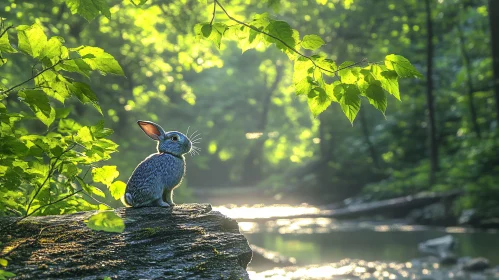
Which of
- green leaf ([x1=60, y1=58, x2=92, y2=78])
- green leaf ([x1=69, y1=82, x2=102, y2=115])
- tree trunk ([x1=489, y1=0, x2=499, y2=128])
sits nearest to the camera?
green leaf ([x1=60, y1=58, x2=92, y2=78])

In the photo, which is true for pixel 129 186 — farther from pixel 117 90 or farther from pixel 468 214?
pixel 468 214

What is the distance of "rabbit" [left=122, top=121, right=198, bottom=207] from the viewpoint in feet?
14.5

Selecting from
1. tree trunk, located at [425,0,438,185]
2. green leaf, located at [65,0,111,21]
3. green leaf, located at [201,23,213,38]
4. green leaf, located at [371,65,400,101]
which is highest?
tree trunk, located at [425,0,438,185]

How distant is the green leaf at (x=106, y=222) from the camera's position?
2.37m

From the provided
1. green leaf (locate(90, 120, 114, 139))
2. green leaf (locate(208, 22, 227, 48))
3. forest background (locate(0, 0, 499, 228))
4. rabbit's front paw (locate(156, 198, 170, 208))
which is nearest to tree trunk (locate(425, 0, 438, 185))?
Answer: forest background (locate(0, 0, 499, 228))

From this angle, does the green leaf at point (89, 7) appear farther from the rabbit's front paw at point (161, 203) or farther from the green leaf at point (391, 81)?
the rabbit's front paw at point (161, 203)

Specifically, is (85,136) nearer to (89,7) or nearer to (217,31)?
(89,7)

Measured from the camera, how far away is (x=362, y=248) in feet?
54.3

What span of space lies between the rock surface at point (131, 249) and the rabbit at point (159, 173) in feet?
1.37

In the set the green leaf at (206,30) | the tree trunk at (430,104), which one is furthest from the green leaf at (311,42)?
the tree trunk at (430,104)

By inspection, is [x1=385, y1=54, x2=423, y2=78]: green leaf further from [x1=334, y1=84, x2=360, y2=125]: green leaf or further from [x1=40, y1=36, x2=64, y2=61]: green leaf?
[x1=40, y1=36, x2=64, y2=61]: green leaf

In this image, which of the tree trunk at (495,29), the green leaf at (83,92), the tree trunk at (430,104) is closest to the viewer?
the green leaf at (83,92)

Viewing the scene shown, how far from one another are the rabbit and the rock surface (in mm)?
418

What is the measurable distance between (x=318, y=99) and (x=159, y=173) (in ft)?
5.76
